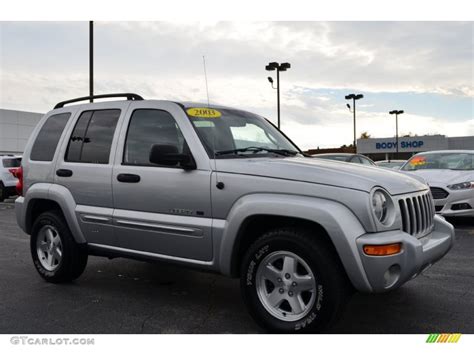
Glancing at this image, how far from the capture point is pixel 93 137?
16.3 feet

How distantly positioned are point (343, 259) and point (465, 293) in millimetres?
2147

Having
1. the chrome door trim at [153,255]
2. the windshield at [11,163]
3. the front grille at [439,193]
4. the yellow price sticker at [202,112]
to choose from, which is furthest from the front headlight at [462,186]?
the windshield at [11,163]

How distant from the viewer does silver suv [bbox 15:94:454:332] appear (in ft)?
11.2

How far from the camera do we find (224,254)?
3918 millimetres

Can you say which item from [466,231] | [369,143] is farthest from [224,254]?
[369,143]

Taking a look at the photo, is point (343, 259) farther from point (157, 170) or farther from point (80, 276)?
point (80, 276)

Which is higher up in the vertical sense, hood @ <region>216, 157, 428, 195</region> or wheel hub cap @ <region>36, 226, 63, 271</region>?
hood @ <region>216, 157, 428, 195</region>

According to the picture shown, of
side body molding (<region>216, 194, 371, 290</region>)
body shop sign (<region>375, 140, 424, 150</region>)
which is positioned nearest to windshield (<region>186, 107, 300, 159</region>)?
side body molding (<region>216, 194, 371, 290</region>)

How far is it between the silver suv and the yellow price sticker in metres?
0.02

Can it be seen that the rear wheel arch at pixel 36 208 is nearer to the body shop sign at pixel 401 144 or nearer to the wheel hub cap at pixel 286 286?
the wheel hub cap at pixel 286 286

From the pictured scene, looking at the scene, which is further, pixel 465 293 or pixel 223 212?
pixel 465 293

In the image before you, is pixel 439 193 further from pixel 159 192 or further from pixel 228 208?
pixel 159 192
